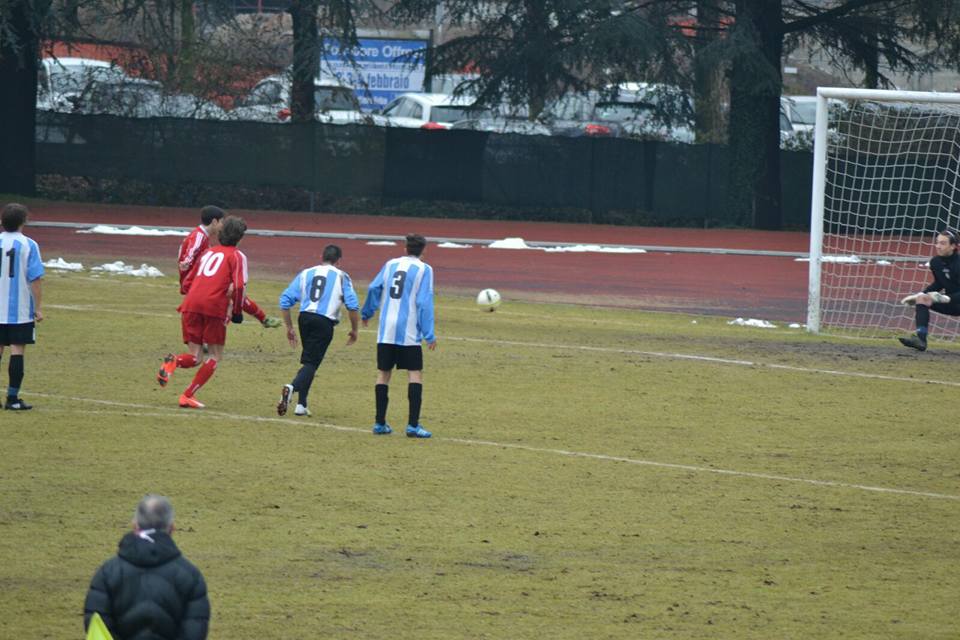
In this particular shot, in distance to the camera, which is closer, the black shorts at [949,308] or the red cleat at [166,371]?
the red cleat at [166,371]

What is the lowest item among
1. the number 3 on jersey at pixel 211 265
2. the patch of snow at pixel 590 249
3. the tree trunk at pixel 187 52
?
the patch of snow at pixel 590 249

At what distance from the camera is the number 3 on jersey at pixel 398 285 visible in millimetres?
12227

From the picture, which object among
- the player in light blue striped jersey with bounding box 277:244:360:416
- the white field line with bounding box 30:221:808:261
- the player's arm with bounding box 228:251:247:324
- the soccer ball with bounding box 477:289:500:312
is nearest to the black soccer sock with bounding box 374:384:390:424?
the player in light blue striped jersey with bounding box 277:244:360:416

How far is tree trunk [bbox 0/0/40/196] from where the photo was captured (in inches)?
1379

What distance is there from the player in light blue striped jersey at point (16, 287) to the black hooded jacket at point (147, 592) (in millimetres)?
7459

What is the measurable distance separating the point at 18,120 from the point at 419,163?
9861mm

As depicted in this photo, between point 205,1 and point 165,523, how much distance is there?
30912 millimetres

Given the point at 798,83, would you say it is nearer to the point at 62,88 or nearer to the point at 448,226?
the point at 448,226

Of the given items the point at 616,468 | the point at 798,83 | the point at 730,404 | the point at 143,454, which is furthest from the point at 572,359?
the point at 798,83

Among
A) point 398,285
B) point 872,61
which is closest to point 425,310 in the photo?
point 398,285

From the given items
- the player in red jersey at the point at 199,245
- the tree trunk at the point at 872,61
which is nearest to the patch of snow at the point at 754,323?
A: the player in red jersey at the point at 199,245

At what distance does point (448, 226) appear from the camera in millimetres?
36750

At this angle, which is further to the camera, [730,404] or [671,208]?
[671,208]

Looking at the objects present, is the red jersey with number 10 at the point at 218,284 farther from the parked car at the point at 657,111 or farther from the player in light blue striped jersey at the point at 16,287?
the parked car at the point at 657,111
